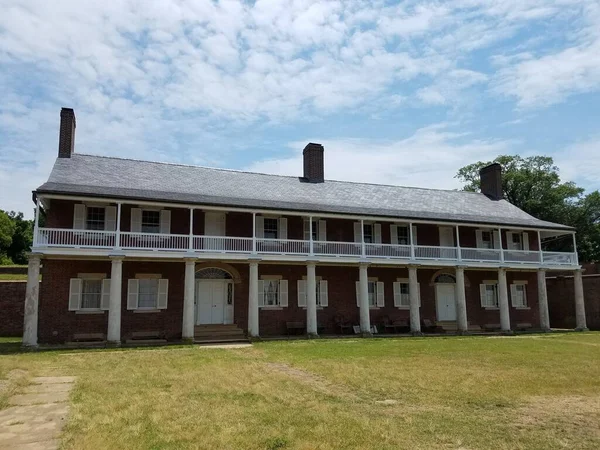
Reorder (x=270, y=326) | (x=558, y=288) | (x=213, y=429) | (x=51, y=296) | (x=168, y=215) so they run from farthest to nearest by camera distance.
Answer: (x=558, y=288) < (x=270, y=326) < (x=168, y=215) < (x=51, y=296) < (x=213, y=429)

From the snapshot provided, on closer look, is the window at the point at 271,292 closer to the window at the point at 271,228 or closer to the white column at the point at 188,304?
the window at the point at 271,228

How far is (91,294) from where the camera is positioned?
70.8ft

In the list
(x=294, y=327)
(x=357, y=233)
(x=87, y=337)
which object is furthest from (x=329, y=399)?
(x=357, y=233)

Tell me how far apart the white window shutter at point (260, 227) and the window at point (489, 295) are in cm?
1332

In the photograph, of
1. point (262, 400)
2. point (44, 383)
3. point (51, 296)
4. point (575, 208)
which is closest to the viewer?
point (262, 400)

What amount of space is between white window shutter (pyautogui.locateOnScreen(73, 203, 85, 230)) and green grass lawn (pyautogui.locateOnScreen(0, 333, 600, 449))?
21.3 ft

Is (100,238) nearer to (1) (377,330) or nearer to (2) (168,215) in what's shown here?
(2) (168,215)

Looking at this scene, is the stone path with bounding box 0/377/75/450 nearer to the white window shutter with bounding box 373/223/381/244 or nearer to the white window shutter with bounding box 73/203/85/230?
the white window shutter with bounding box 73/203/85/230

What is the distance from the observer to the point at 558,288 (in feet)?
107

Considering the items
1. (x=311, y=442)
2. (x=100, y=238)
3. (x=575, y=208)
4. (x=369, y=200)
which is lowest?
(x=311, y=442)

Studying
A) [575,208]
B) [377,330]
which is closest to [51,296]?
[377,330]

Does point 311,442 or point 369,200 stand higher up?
point 369,200

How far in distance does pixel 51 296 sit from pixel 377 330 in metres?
15.2

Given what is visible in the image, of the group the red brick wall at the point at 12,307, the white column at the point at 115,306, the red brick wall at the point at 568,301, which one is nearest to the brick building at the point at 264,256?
the white column at the point at 115,306
